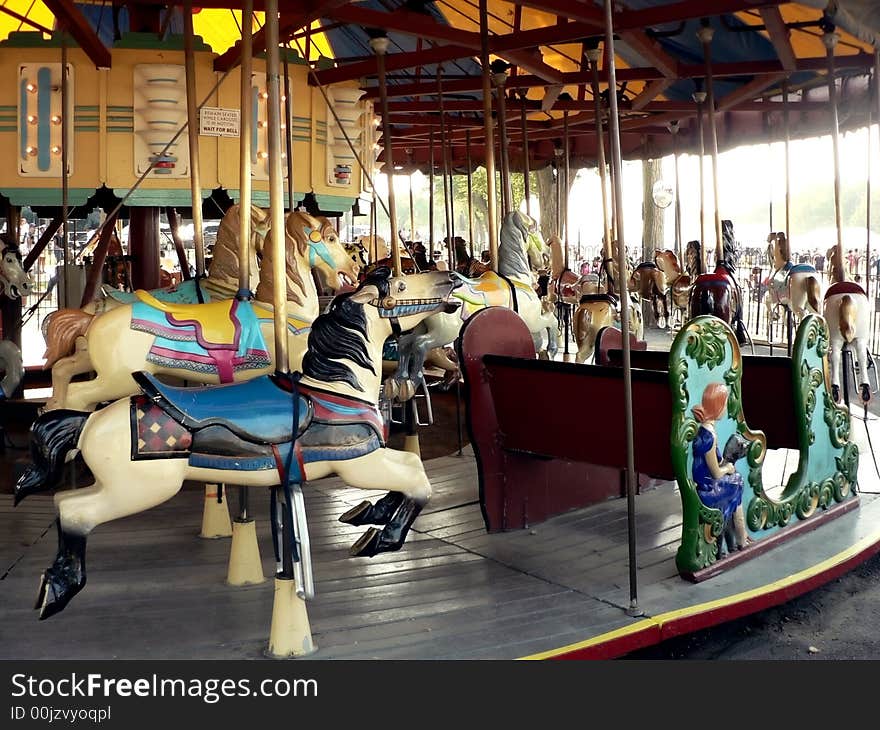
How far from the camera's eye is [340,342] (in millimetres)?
2951

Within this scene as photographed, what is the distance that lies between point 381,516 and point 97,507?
0.86 metres

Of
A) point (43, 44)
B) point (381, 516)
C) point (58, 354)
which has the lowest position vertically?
point (381, 516)

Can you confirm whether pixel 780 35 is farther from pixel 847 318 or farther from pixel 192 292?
pixel 192 292

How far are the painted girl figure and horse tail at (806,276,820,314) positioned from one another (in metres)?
4.45

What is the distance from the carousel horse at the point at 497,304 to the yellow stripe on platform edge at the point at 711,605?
7.97 feet

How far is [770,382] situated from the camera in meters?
4.37

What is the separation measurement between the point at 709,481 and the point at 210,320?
2.26 metres

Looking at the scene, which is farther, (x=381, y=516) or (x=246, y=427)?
(x=381, y=516)

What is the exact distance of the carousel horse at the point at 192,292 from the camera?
4.71 meters

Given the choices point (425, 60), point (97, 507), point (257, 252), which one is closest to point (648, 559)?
point (97, 507)

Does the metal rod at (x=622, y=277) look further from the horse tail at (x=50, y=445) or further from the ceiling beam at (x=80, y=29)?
the ceiling beam at (x=80, y=29)

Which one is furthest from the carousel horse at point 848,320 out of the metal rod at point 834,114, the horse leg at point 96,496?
the horse leg at point 96,496

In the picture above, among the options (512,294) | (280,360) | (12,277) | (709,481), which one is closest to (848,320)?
(512,294)
